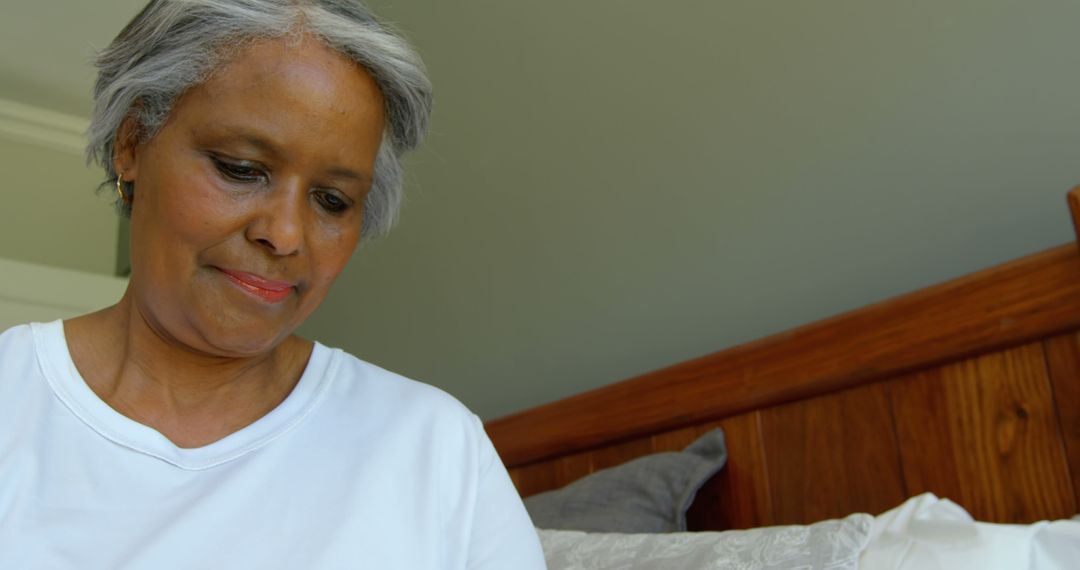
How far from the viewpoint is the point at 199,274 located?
42.4 inches

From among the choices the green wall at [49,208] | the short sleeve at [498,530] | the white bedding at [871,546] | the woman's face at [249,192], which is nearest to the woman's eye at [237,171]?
the woman's face at [249,192]

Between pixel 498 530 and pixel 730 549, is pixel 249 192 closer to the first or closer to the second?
pixel 498 530

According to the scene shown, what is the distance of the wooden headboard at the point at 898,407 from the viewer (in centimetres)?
119

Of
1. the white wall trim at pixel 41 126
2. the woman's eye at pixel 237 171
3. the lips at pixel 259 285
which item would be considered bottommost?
the lips at pixel 259 285

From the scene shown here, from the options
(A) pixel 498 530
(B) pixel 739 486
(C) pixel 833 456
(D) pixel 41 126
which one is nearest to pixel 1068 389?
(C) pixel 833 456

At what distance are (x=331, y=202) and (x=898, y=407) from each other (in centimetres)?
74

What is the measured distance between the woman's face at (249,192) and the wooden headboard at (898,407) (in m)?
0.67

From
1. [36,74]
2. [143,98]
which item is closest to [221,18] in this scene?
[143,98]

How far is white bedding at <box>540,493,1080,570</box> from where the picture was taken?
1.05m

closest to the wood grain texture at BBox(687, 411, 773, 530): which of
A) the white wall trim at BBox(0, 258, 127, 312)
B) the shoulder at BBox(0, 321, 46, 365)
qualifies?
the shoulder at BBox(0, 321, 46, 365)

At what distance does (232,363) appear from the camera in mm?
1187

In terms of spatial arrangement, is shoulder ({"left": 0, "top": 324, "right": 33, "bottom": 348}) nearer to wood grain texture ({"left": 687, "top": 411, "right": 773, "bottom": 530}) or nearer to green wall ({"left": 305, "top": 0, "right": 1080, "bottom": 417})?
green wall ({"left": 305, "top": 0, "right": 1080, "bottom": 417})

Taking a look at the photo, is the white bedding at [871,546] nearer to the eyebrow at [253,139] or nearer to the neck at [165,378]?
the neck at [165,378]

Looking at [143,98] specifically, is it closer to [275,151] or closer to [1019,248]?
[275,151]
